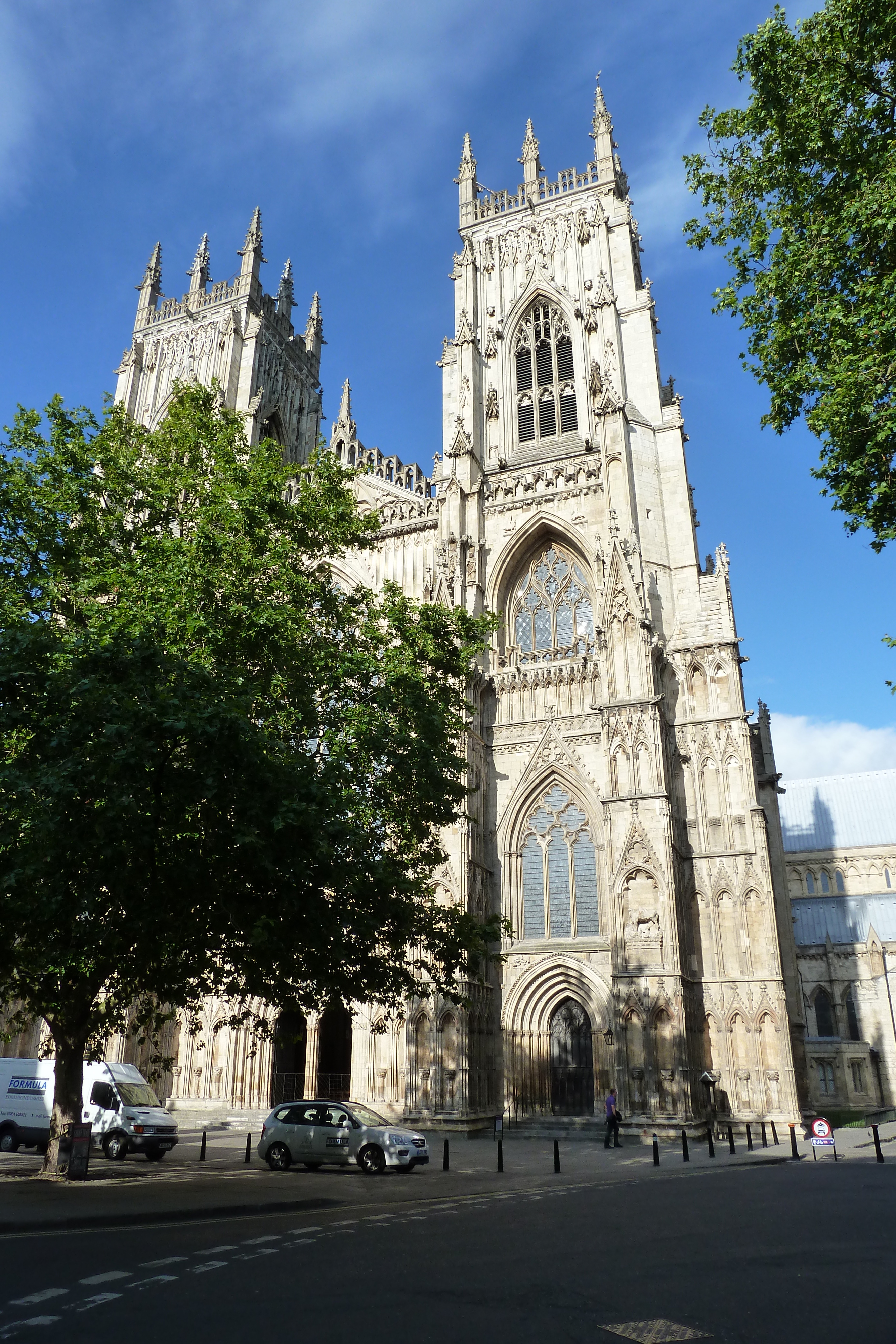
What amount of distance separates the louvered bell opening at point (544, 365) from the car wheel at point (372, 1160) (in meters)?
27.3

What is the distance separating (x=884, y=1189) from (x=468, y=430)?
26633 mm

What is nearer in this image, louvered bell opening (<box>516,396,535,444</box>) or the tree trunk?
the tree trunk

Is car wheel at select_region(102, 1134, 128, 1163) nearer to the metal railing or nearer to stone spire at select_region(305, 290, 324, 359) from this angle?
the metal railing

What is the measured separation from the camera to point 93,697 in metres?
10.2

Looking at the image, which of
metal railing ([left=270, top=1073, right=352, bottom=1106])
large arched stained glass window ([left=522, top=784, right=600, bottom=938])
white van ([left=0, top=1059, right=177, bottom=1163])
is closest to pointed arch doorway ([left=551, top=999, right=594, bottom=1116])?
large arched stained glass window ([left=522, top=784, right=600, bottom=938])

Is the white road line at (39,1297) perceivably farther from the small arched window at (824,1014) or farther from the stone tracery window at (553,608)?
the small arched window at (824,1014)

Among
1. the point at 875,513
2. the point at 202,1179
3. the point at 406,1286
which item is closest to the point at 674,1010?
the point at 202,1179

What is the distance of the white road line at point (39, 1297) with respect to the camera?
6312 millimetres

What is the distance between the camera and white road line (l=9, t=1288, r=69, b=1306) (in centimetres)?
631

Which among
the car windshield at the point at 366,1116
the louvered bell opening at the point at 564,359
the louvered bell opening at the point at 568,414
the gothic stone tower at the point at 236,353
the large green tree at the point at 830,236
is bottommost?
the car windshield at the point at 366,1116

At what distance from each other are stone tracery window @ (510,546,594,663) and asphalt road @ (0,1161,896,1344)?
65.4 feet

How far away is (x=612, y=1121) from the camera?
20.6 meters

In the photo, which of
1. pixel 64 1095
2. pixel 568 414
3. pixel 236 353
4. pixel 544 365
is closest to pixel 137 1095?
pixel 64 1095

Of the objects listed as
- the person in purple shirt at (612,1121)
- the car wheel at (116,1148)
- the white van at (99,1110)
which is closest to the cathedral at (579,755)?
the person in purple shirt at (612,1121)
